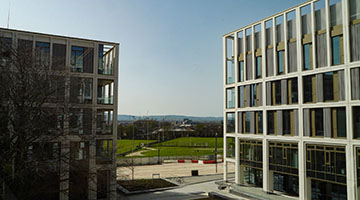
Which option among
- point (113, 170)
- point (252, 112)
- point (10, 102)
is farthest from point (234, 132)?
point (10, 102)

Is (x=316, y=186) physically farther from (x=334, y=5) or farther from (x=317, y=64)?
(x=334, y=5)

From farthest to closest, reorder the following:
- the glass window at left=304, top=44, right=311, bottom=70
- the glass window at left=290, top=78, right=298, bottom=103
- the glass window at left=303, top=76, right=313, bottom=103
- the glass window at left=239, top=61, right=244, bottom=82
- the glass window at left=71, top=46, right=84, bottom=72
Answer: the glass window at left=239, top=61, right=244, bottom=82 → the glass window at left=290, top=78, right=298, bottom=103 → the glass window at left=71, top=46, right=84, bottom=72 → the glass window at left=304, top=44, right=311, bottom=70 → the glass window at left=303, top=76, right=313, bottom=103

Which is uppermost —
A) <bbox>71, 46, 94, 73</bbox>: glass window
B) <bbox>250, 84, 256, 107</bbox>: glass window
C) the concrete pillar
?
<bbox>71, 46, 94, 73</bbox>: glass window

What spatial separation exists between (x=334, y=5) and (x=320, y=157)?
37.7ft

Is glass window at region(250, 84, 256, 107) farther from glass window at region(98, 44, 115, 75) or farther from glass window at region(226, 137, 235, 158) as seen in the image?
glass window at region(98, 44, 115, 75)

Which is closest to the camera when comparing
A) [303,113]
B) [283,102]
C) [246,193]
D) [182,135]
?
[303,113]

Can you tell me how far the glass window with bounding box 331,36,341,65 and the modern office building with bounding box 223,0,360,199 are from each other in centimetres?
7

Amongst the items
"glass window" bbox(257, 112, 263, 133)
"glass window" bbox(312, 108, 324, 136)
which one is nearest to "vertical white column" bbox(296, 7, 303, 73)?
"glass window" bbox(312, 108, 324, 136)

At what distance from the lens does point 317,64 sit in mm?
22203

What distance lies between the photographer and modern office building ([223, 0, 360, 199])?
66.0 ft

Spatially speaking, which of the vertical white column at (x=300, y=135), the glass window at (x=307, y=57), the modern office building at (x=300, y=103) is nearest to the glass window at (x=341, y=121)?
the modern office building at (x=300, y=103)

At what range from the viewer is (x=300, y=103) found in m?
23.3

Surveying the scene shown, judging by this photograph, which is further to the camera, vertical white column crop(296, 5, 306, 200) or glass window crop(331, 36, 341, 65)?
vertical white column crop(296, 5, 306, 200)

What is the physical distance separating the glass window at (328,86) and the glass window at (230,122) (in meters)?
10.7
